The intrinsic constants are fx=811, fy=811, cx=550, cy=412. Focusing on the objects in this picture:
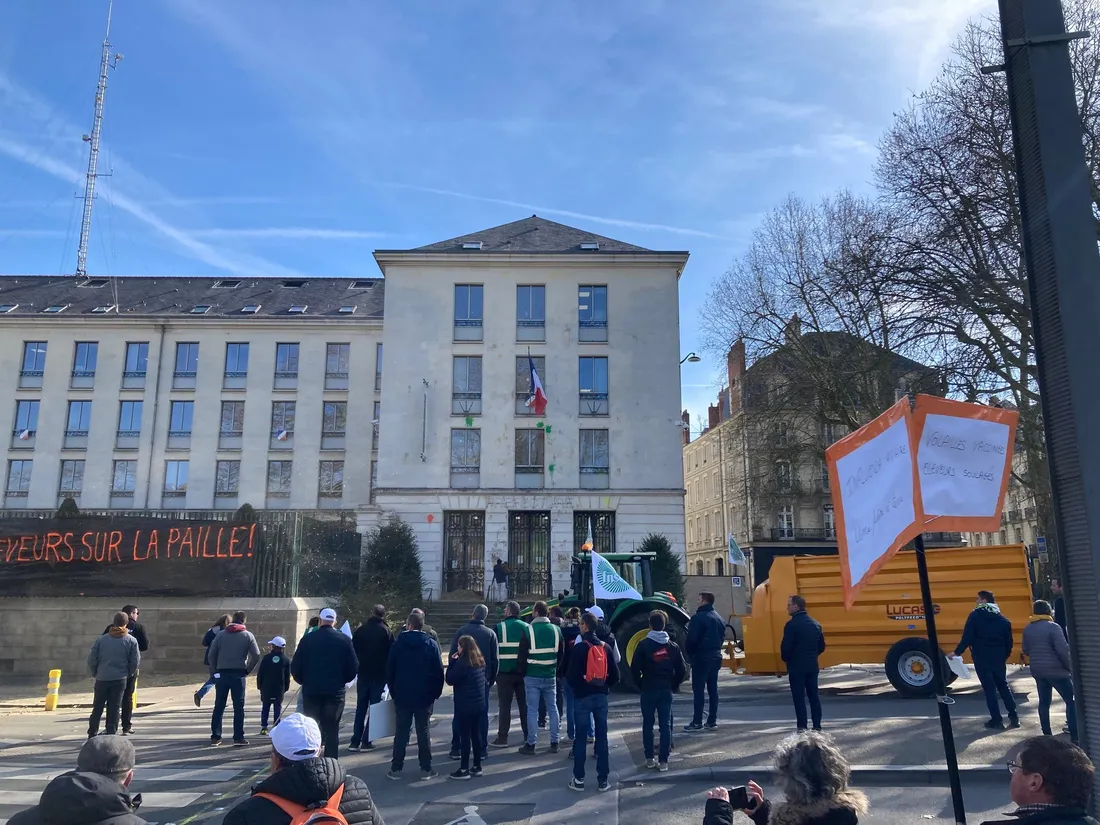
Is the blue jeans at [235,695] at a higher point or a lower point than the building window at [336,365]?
lower

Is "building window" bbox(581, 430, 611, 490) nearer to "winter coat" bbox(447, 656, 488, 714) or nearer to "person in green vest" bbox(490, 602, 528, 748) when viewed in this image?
"person in green vest" bbox(490, 602, 528, 748)

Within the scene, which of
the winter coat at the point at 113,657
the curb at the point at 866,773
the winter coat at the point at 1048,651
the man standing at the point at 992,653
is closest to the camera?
the curb at the point at 866,773

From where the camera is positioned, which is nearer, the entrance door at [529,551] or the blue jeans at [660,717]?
the blue jeans at [660,717]

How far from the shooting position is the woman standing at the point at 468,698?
29.0 ft

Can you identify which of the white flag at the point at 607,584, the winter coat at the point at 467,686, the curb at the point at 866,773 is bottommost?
the curb at the point at 866,773

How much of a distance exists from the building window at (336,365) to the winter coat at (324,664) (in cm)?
3592

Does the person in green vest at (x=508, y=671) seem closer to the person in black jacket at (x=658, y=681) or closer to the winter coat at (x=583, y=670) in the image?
the winter coat at (x=583, y=670)

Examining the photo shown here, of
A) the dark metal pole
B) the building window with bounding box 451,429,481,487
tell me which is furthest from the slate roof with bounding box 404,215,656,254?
the dark metal pole

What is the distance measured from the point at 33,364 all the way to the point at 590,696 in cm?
4603

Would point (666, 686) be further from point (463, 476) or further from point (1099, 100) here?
point (463, 476)

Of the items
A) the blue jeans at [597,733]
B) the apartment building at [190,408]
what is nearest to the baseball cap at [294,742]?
the blue jeans at [597,733]

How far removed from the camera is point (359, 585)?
2619 centimetres

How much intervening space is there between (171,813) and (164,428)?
39621 millimetres

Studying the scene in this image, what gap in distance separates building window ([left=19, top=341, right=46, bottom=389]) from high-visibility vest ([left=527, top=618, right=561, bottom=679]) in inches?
1718
